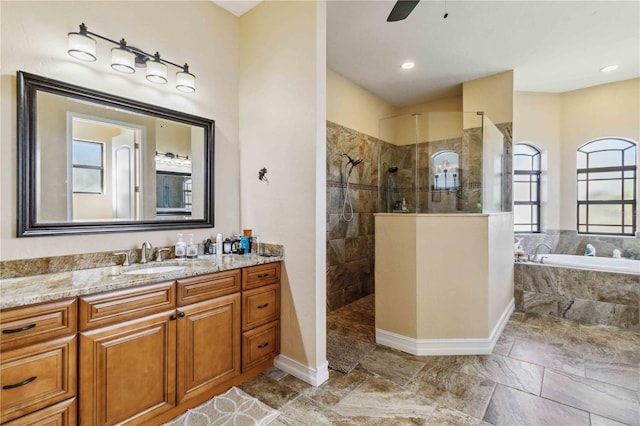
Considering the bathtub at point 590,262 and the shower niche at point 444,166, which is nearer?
the shower niche at point 444,166

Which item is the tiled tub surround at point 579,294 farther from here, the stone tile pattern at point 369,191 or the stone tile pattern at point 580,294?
the stone tile pattern at point 369,191

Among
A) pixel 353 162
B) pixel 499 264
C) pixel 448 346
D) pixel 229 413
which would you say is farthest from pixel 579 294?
pixel 229 413

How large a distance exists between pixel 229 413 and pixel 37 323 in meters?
1.18

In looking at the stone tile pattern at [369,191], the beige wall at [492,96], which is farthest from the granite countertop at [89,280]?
the beige wall at [492,96]

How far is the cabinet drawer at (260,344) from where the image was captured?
2199mm

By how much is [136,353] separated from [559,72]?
554 centimetres

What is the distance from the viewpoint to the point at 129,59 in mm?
2002

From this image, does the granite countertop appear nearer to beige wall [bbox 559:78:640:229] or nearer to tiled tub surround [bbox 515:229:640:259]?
tiled tub surround [bbox 515:229:640:259]

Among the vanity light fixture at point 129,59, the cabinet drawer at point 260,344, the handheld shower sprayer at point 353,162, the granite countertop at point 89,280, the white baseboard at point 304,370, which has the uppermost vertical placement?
the vanity light fixture at point 129,59

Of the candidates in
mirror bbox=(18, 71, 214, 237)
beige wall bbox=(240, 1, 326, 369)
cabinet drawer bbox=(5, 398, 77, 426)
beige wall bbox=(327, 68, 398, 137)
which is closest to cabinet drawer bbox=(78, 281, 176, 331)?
cabinet drawer bbox=(5, 398, 77, 426)

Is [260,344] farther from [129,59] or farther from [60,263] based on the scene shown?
[129,59]

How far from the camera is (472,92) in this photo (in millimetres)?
4121

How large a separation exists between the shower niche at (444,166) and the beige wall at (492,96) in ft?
1.54

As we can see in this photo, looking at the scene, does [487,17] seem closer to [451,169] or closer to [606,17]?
[606,17]
